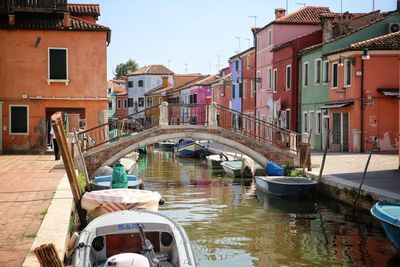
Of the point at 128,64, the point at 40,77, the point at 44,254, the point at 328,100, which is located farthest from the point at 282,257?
the point at 128,64

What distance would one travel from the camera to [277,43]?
33.2 meters

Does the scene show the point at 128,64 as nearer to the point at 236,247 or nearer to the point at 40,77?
the point at 40,77

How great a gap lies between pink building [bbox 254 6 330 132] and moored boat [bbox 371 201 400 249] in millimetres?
23544

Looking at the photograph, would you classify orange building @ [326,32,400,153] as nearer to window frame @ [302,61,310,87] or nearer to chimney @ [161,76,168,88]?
window frame @ [302,61,310,87]

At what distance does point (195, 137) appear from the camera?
2061 centimetres

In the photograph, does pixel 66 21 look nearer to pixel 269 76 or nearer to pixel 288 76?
A: pixel 288 76

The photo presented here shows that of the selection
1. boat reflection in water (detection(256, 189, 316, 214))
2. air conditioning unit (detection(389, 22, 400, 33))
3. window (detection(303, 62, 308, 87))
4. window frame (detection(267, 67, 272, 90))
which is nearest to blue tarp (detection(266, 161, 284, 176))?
boat reflection in water (detection(256, 189, 316, 214))

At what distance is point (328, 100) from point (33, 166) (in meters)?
14.5

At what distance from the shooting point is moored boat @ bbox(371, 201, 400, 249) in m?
9.15

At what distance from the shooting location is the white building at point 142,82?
222 ft

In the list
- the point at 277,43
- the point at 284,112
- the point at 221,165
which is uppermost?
the point at 277,43

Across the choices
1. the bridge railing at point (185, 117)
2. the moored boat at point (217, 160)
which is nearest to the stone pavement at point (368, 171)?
the bridge railing at point (185, 117)

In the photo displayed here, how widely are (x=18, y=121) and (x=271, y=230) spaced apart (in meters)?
13.4

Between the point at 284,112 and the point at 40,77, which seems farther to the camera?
the point at 284,112
